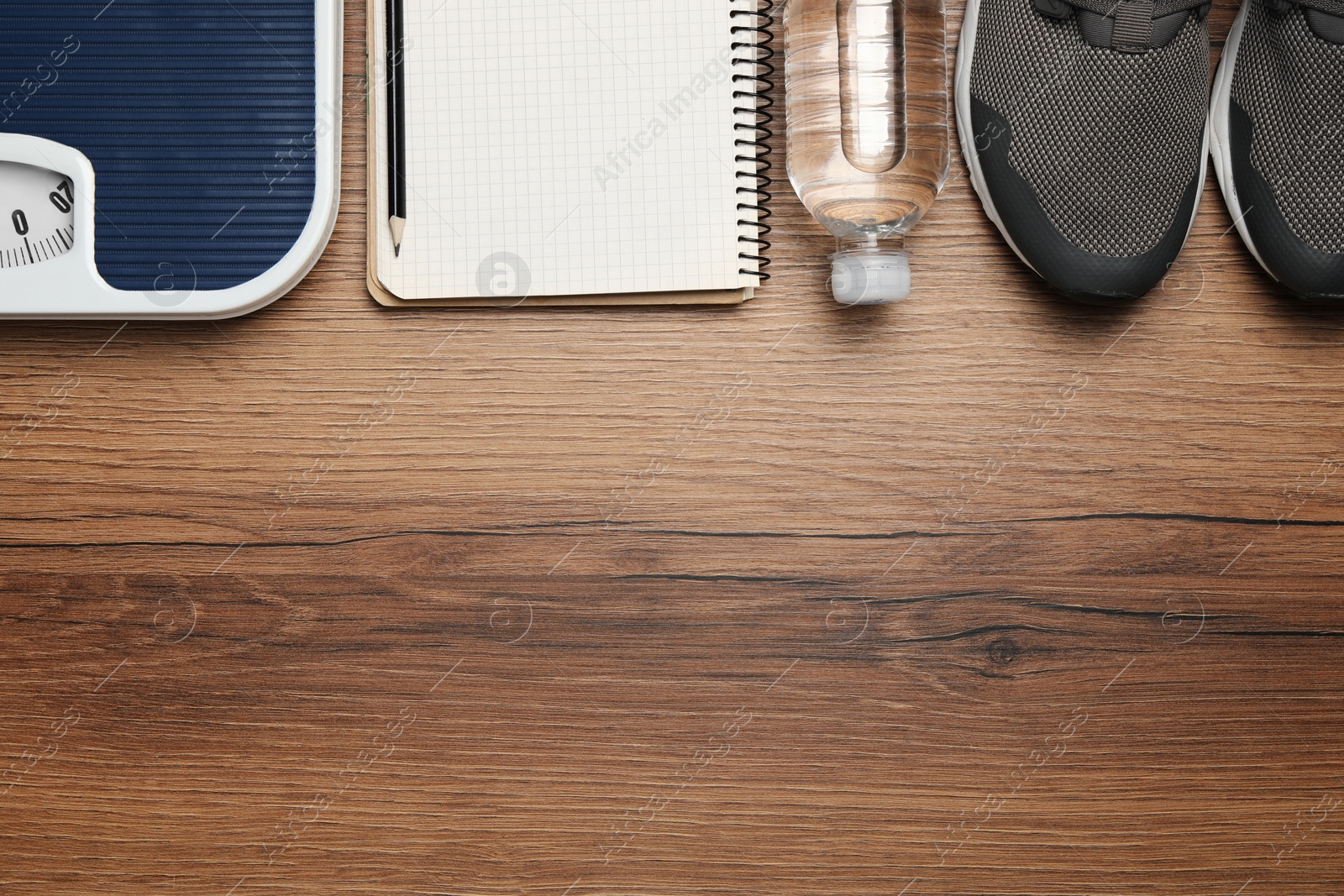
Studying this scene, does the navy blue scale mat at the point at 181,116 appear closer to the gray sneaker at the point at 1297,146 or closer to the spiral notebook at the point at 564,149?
the spiral notebook at the point at 564,149

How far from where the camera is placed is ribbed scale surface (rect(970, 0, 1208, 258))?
19.4 inches

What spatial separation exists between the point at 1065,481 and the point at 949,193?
0.71ft

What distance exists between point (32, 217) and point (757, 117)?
1.56ft

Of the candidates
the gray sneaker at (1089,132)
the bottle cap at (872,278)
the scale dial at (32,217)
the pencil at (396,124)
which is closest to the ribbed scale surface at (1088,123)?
the gray sneaker at (1089,132)

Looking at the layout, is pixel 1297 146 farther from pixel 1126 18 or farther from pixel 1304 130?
pixel 1126 18

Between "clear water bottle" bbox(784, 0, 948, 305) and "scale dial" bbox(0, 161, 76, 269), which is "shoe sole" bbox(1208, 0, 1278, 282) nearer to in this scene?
"clear water bottle" bbox(784, 0, 948, 305)

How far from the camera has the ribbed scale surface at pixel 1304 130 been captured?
500mm

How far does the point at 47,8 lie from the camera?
1.61ft

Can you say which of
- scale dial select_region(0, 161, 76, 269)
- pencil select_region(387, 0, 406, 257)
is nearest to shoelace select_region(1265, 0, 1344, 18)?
pencil select_region(387, 0, 406, 257)

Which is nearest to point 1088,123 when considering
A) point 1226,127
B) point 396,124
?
point 1226,127

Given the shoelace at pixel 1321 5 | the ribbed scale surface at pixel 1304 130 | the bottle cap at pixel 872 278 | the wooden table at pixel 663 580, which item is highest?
the shoelace at pixel 1321 5

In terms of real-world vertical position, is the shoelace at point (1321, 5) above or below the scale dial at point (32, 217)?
above

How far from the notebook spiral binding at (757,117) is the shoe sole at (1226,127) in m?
0.31

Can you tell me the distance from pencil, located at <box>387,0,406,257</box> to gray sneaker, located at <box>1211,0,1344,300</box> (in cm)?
57
